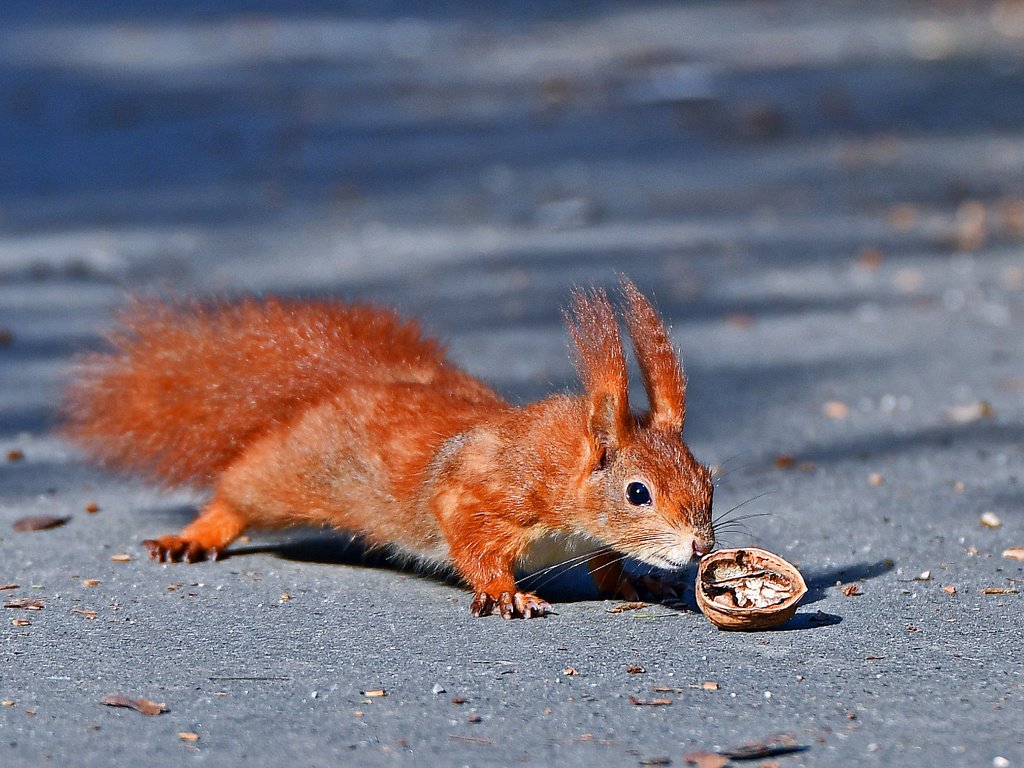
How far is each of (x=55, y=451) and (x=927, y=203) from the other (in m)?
5.85

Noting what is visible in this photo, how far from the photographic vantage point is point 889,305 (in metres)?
7.36

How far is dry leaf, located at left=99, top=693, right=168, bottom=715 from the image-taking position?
9.87ft

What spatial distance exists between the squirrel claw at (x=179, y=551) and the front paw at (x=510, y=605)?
87 centimetres

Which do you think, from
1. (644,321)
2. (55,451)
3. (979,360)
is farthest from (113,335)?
(979,360)

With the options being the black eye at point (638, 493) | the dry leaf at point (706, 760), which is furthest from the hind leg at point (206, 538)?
the dry leaf at point (706, 760)

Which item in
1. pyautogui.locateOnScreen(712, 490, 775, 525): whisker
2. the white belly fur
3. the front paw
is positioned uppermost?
pyautogui.locateOnScreen(712, 490, 775, 525): whisker

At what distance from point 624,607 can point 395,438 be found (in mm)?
722

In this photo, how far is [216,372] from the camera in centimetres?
423

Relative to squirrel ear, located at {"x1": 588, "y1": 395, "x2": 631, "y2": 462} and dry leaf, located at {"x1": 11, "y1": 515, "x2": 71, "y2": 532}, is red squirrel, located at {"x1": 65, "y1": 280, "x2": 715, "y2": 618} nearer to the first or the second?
squirrel ear, located at {"x1": 588, "y1": 395, "x2": 631, "y2": 462}

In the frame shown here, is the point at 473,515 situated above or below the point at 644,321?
below

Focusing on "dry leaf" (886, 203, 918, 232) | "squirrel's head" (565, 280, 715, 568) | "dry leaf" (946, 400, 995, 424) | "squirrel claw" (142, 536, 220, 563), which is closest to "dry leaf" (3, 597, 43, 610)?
"squirrel claw" (142, 536, 220, 563)

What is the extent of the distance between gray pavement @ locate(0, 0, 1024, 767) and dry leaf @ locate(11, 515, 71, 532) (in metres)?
0.05

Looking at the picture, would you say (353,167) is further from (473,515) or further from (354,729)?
(354,729)

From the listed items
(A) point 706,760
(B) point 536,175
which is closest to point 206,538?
(A) point 706,760
